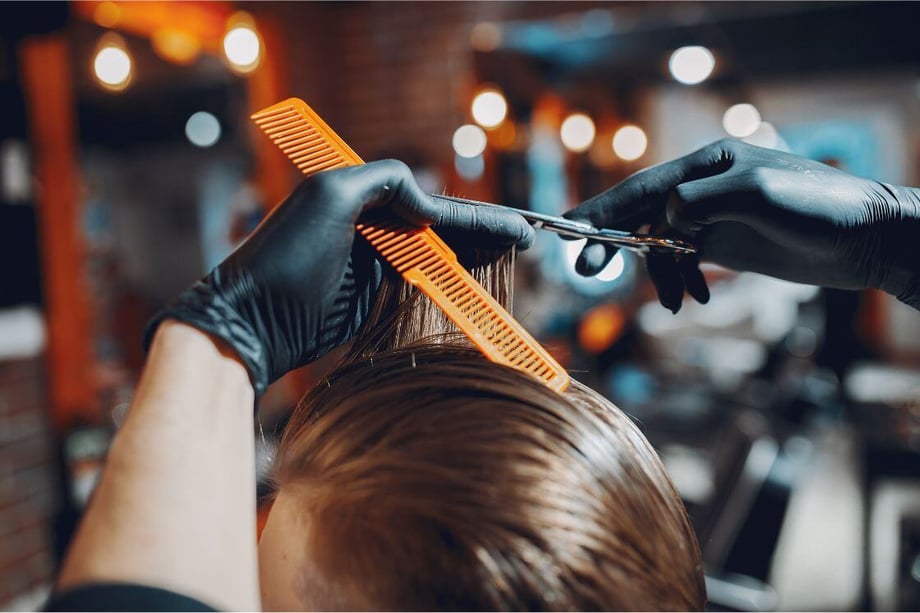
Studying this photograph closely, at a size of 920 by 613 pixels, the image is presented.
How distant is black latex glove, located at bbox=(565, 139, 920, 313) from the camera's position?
87 centimetres

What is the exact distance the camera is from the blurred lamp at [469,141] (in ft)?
14.6

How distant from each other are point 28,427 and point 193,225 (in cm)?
137

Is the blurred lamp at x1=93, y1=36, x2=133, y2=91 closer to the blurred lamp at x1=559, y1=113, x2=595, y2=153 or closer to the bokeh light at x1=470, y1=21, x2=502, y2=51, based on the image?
the bokeh light at x1=470, y1=21, x2=502, y2=51

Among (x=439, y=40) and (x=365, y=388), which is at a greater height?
(x=439, y=40)

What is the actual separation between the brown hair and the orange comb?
3cm

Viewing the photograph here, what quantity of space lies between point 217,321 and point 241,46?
346 centimetres

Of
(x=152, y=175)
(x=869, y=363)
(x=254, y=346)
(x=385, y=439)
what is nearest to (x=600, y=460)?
(x=385, y=439)

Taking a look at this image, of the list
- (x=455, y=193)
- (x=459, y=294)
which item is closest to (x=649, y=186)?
(x=455, y=193)

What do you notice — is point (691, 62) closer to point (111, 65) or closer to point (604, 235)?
point (111, 65)

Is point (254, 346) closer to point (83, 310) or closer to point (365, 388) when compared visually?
point (365, 388)

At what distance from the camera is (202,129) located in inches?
144

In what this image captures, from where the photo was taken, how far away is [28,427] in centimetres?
271

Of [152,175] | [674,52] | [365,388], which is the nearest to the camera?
[365,388]

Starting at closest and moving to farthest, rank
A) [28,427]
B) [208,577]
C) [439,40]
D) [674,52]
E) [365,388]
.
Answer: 1. [208,577]
2. [365,388]
3. [28,427]
4. [439,40]
5. [674,52]
